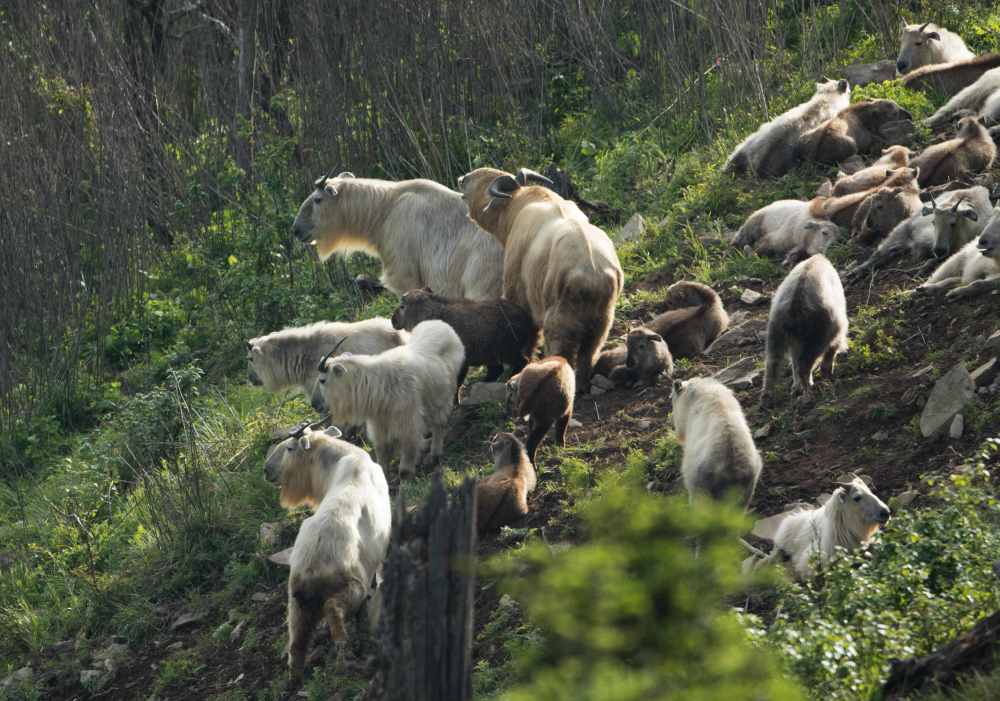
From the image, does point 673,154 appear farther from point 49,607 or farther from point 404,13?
point 49,607

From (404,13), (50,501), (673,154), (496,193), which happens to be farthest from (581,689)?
(404,13)

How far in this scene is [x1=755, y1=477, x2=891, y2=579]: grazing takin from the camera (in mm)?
6051

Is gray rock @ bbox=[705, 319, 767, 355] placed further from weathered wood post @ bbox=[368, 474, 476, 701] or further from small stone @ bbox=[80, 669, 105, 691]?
weathered wood post @ bbox=[368, 474, 476, 701]

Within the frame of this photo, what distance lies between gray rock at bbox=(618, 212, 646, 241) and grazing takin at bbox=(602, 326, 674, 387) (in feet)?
8.94

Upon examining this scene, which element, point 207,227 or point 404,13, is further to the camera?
point 207,227

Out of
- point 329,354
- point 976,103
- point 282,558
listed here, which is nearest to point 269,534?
point 282,558

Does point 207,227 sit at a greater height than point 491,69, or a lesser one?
lesser

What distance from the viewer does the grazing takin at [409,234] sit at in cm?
1081

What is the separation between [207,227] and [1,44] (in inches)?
115

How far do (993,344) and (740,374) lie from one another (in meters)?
1.70

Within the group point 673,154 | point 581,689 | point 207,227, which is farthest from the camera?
point 207,227

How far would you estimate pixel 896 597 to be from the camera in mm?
5367

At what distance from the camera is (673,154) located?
43.8 feet

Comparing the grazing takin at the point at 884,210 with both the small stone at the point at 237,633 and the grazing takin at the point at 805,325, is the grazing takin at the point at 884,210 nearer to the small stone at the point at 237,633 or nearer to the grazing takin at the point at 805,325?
the grazing takin at the point at 805,325
